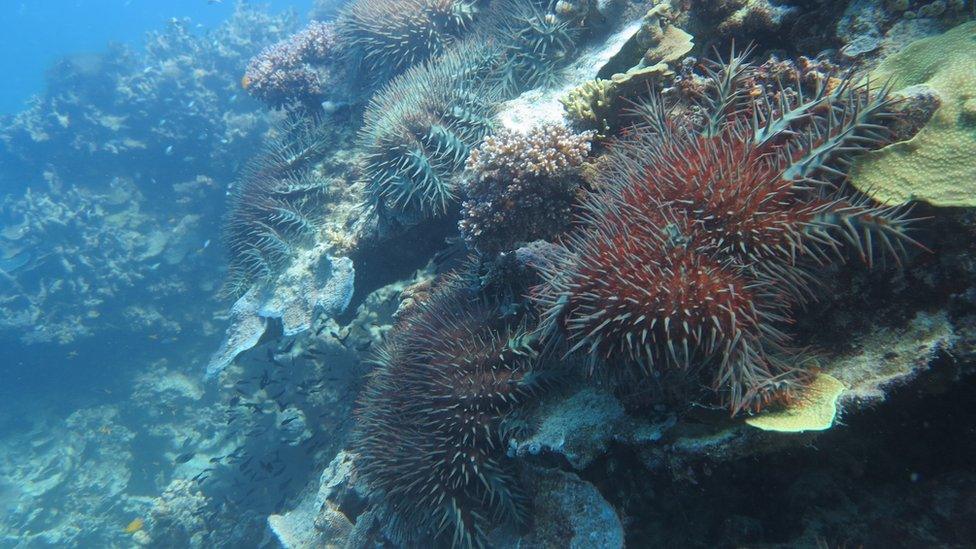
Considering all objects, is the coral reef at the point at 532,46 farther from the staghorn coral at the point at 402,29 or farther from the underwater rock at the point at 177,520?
the underwater rock at the point at 177,520

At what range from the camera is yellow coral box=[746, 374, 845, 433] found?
2289 millimetres

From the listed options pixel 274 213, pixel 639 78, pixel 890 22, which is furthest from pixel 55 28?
pixel 890 22

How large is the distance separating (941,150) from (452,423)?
3.79 metres

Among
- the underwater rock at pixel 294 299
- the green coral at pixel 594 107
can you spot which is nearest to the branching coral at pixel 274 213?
the underwater rock at pixel 294 299

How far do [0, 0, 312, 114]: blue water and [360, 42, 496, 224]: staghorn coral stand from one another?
44.0 metres

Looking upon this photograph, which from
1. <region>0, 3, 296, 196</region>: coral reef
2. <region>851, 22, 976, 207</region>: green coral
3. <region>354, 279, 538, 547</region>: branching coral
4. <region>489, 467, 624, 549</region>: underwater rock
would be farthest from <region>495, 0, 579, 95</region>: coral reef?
<region>0, 3, 296, 196</region>: coral reef

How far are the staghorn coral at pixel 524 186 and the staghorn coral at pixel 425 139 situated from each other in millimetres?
1235

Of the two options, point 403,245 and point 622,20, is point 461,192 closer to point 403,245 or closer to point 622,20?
point 403,245

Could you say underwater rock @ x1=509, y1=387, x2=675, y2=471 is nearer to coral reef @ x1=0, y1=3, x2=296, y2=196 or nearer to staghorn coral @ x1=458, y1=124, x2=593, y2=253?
staghorn coral @ x1=458, y1=124, x2=593, y2=253

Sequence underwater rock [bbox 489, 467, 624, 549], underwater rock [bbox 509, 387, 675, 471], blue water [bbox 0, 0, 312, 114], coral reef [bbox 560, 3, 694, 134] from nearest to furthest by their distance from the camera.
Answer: underwater rock [bbox 509, 387, 675, 471]
underwater rock [bbox 489, 467, 624, 549]
coral reef [bbox 560, 3, 694, 134]
blue water [bbox 0, 0, 312, 114]

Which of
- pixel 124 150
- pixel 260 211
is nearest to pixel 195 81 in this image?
pixel 124 150

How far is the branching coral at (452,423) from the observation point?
4.04 metres

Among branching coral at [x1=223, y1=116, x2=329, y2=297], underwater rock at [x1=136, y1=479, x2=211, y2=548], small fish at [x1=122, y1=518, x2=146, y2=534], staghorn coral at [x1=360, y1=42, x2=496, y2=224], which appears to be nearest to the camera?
staghorn coral at [x1=360, y1=42, x2=496, y2=224]

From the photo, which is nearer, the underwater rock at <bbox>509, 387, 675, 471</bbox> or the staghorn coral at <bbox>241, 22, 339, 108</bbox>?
the underwater rock at <bbox>509, 387, 675, 471</bbox>
